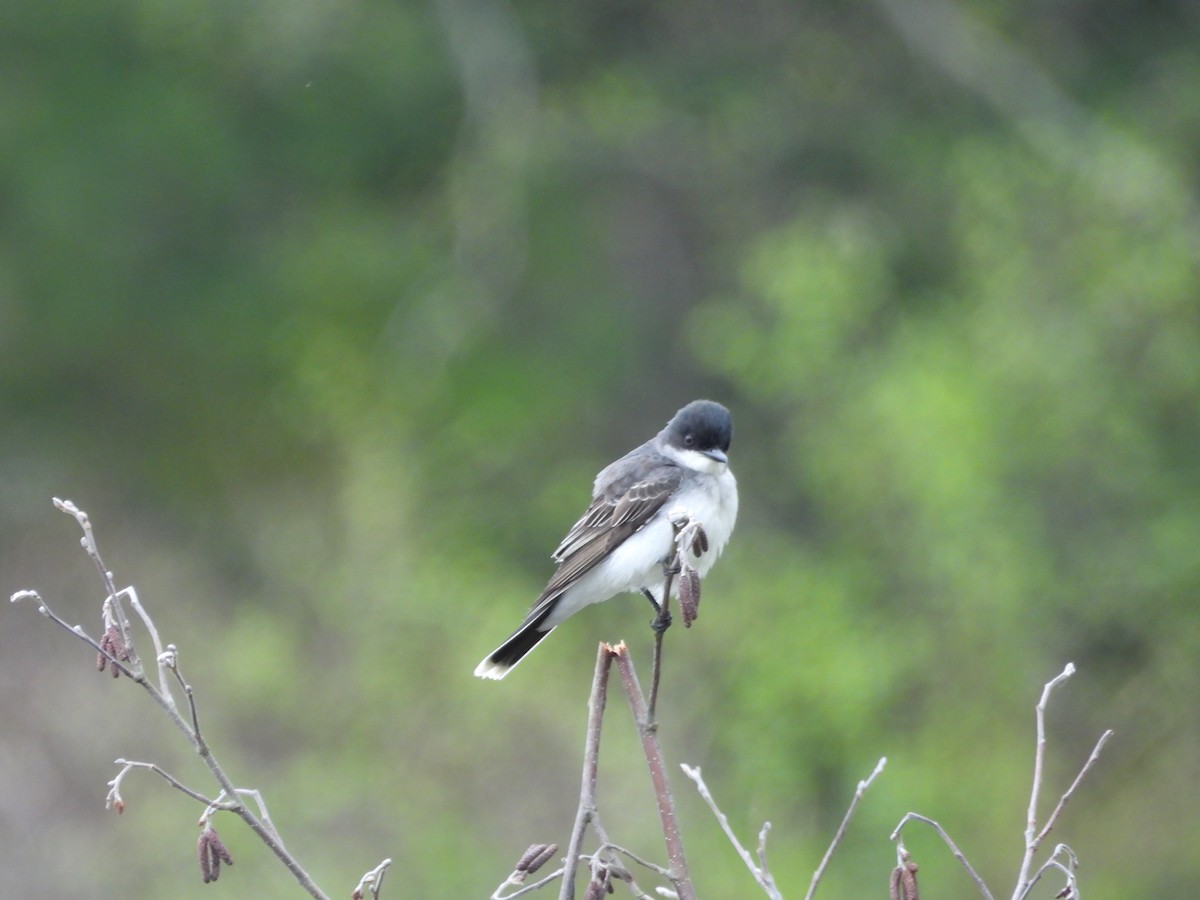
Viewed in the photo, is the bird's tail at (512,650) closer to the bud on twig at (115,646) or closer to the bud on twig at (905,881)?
the bud on twig at (115,646)

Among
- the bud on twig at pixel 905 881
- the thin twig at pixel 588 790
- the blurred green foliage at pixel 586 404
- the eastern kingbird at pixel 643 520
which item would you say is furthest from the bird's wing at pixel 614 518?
the blurred green foliage at pixel 586 404

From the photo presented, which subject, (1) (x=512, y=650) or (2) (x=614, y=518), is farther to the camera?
(2) (x=614, y=518)

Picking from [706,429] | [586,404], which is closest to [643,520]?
[706,429]

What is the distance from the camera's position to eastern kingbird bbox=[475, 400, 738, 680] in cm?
421

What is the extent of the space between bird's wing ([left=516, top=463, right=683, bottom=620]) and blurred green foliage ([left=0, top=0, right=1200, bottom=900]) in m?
3.29

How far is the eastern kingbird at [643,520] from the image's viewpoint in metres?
4.21

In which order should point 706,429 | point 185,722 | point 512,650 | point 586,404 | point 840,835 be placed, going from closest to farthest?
point 185,722 < point 840,835 < point 512,650 < point 706,429 < point 586,404

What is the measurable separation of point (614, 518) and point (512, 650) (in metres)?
0.48

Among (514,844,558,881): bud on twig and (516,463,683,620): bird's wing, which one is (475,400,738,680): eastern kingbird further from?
(514,844,558,881): bud on twig

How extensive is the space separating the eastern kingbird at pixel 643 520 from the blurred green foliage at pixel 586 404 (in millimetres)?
3302

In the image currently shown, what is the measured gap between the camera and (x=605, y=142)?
36.5 ft

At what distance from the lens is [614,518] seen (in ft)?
14.4

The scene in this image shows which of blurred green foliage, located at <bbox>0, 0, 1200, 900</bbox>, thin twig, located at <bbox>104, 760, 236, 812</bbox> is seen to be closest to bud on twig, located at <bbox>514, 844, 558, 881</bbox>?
thin twig, located at <bbox>104, 760, 236, 812</bbox>

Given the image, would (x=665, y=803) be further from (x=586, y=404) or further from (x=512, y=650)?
(x=586, y=404)
